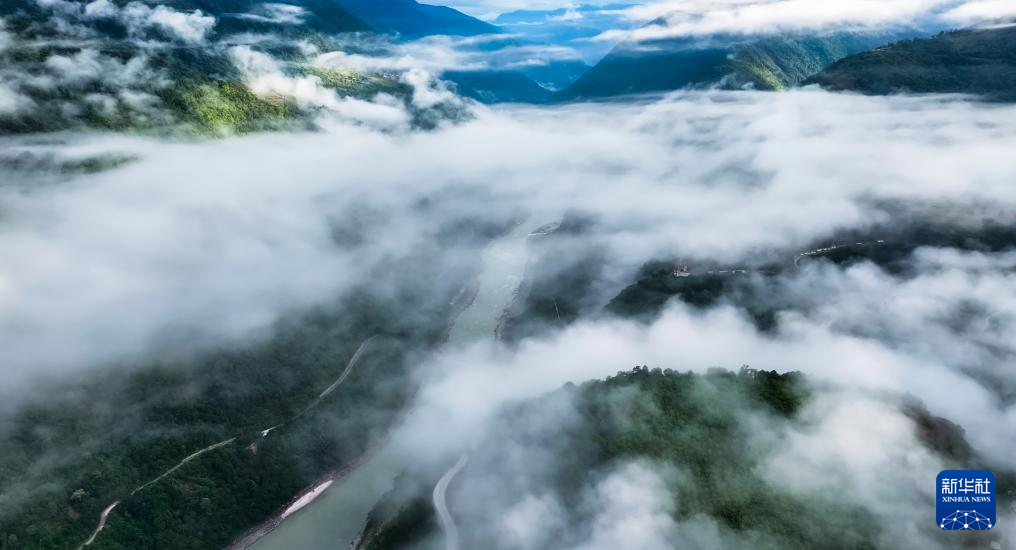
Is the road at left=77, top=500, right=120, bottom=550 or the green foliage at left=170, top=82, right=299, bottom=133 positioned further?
the green foliage at left=170, top=82, right=299, bottom=133

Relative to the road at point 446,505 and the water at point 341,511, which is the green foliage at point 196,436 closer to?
the water at point 341,511

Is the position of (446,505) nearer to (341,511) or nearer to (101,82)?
(341,511)

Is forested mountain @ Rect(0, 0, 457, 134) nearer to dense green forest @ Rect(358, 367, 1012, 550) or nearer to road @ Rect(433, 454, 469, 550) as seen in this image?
road @ Rect(433, 454, 469, 550)

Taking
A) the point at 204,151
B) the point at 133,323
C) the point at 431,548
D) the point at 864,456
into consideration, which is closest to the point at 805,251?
the point at 864,456

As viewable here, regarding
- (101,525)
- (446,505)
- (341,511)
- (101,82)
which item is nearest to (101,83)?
(101,82)

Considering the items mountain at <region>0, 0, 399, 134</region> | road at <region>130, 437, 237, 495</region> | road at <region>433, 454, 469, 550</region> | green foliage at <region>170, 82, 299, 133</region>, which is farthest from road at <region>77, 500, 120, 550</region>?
green foliage at <region>170, 82, 299, 133</region>

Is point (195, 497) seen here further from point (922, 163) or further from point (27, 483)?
point (922, 163)
